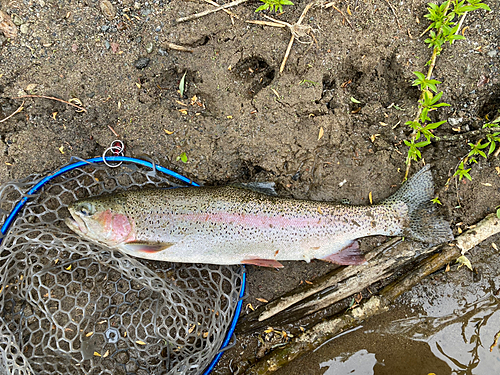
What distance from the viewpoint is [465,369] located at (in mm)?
3508

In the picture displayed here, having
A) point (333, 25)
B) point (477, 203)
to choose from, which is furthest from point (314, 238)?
point (333, 25)

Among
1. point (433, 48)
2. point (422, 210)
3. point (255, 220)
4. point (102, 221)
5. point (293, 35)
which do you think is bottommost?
point (102, 221)

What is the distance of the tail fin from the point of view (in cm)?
335

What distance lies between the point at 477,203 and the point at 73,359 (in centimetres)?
445

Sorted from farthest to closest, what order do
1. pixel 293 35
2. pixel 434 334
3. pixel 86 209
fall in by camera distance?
pixel 434 334 → pixel 293 35 → pixel 86 209

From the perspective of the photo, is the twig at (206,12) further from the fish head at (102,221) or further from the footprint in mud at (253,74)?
the fish head at (102,221)

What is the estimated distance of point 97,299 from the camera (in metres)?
3.32

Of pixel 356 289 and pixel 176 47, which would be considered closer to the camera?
pixel 176 47

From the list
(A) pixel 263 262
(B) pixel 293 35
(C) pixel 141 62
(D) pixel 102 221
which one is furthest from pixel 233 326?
(B) pixel 293 35

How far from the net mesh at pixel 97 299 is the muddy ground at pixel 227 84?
1.21ft

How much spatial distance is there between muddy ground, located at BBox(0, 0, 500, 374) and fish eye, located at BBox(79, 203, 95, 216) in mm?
634

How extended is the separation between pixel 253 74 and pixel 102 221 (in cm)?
208

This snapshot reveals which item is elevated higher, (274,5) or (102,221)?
(274,5)

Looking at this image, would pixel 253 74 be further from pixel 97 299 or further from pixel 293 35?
pixel 97 299
